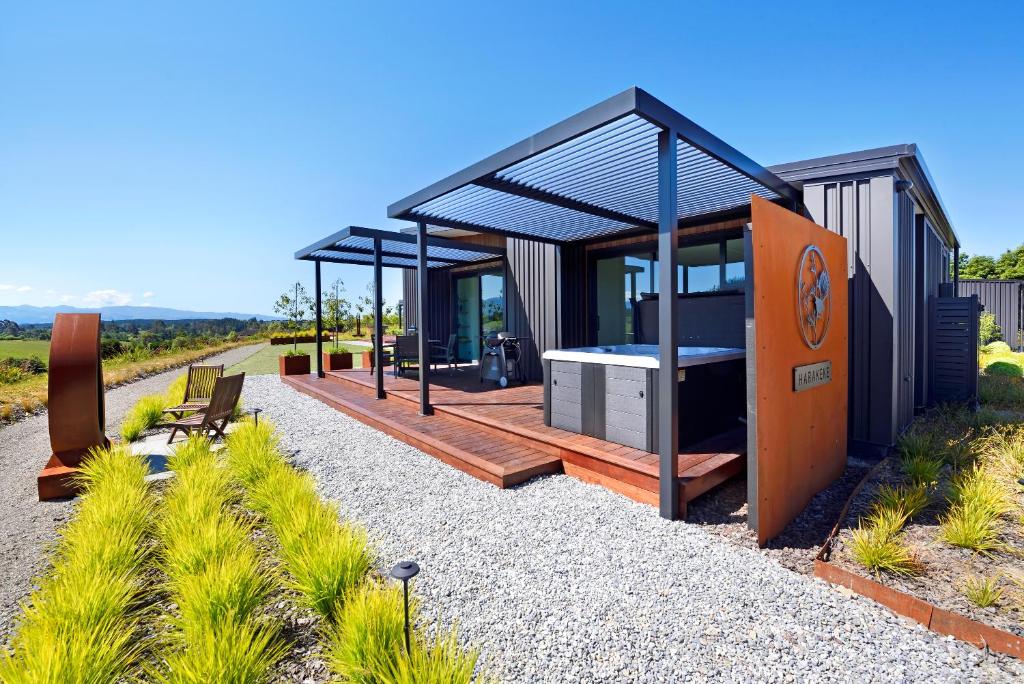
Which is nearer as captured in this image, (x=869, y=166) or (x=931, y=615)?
(x=931, y=615)

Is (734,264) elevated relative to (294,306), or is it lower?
lower

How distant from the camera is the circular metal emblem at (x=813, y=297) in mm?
3135

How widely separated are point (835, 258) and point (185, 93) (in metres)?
9.90

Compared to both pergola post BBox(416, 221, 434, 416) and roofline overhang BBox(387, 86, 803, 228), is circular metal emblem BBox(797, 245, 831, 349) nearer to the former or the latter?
roofline overhang BBox(387, 86, 803, 228)

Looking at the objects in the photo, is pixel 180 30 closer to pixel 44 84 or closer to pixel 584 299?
pixel 44 84

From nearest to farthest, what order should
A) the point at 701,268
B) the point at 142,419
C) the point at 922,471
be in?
1. the point at 922,471
2. the point at 701,268
3. the point at 142,419

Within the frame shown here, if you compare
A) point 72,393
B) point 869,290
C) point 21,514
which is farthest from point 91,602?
point 869,290

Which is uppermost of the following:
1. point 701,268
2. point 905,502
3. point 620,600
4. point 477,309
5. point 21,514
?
point 701,268

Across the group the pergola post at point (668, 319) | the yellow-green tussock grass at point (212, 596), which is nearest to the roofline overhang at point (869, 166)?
the pergola post at point (668, 319)

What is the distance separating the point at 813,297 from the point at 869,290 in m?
1.43

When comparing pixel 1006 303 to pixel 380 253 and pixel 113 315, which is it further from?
pixel 113 315

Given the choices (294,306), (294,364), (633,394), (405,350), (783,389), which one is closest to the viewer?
(783,389)

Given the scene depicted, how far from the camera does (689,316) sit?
217 inches

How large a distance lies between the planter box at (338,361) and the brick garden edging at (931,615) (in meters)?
9.71
